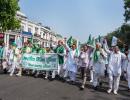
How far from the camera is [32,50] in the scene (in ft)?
68.3

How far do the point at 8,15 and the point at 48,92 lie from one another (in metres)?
23.9

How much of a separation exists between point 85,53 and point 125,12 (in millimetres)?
45107

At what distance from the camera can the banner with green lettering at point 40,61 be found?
19.5 m

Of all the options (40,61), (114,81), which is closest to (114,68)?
(114,81)

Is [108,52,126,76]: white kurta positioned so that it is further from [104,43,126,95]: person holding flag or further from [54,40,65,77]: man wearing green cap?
[54,40,65,77]: man wearing green cap

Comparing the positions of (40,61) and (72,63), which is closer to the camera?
(72,63)

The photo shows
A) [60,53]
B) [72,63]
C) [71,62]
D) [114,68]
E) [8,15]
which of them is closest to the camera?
[114,68]

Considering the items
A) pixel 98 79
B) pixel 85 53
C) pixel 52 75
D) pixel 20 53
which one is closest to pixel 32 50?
pixel 20 53

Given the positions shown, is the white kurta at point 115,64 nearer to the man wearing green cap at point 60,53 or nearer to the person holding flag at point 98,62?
the person holding flag at point 98,62

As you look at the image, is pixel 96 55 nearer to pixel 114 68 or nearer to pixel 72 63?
pixel 114 68

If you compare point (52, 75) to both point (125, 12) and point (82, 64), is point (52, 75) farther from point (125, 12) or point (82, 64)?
point (125, 12)

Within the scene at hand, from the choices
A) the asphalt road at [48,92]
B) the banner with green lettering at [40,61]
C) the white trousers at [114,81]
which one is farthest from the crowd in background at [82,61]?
the asphalt road at [48,92]

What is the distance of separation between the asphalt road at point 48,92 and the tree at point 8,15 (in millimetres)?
20515

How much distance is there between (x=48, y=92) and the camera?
46.6 ft
